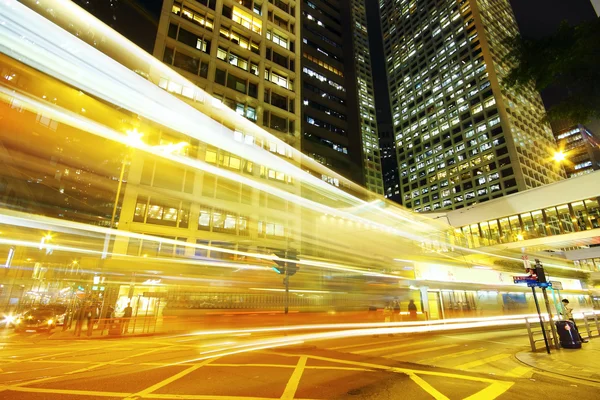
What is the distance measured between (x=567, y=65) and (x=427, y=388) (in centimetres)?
1045

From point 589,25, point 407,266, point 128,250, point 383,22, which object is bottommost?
point 407,266

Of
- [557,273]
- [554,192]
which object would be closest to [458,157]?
[557,273]

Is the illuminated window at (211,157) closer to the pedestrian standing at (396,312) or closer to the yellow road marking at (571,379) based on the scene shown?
the pedestrian standing at (396,312)

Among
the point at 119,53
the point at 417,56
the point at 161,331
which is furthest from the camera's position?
the point at 417,56

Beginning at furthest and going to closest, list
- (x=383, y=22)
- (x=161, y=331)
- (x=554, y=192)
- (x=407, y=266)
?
(x=383, y=22) < (x=554, y=192) < (x=407, y=266) < (x=161, y=331)

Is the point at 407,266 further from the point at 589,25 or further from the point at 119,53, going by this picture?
the point at 119,53

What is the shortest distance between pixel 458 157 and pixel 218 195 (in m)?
98.3

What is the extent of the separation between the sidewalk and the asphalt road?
1.45ft

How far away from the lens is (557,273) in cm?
3403

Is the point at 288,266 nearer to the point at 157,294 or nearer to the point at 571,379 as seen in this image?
the point at 571,379

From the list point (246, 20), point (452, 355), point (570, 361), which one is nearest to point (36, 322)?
point (452, 355)

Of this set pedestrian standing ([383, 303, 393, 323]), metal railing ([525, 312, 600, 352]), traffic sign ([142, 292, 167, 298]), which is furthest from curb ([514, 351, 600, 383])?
traffic sign ([142, 292, 167, 298])

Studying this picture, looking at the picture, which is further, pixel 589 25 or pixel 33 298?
pixel 33 298

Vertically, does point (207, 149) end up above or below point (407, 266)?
above
